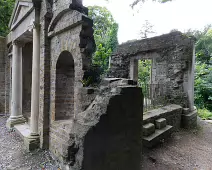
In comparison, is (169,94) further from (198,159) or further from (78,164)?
(78,164)

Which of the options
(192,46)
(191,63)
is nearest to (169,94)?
(191,63)

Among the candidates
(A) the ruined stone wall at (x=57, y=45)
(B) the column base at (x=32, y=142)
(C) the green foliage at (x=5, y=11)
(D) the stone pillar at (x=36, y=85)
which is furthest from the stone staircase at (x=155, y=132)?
(C) the green foliage at (x=5, y=11)

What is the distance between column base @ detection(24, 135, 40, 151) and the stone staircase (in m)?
3.16

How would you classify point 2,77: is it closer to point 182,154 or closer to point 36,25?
point 36,25

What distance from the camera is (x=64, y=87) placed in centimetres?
441

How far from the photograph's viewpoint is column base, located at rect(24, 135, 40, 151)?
4.42 metres

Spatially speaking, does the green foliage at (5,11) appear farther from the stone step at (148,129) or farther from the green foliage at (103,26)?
the stone step at (148,129)

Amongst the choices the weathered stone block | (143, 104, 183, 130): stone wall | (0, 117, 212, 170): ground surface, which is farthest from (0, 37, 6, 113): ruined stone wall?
the weathered stone block

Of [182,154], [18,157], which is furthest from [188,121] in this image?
[18,157]

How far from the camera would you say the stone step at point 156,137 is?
3.84 m

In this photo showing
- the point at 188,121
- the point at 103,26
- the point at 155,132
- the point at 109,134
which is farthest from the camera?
the point at 103,26

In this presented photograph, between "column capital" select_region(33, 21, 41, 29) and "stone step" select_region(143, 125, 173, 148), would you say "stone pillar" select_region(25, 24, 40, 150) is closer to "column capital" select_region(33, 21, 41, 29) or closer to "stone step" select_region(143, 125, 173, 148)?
"column capital" select_region(33, 21, 41, 29)

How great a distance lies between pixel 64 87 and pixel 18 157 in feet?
7.48

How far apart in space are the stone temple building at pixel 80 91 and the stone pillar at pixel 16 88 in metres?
0.01
